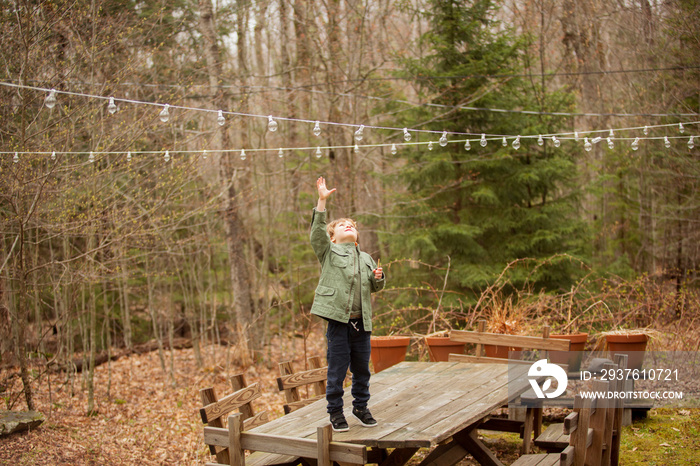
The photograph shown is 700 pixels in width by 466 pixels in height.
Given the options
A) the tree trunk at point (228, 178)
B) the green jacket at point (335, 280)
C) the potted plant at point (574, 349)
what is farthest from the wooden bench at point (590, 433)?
the tree trunk at point (228, 178)

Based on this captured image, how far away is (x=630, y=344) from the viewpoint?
6695mm

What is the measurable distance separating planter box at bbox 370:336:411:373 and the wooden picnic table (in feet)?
2.06

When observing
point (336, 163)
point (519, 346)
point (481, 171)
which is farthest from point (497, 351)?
point (336, 163)

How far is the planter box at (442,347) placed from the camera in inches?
263

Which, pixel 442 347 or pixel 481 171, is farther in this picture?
pixel 481 171

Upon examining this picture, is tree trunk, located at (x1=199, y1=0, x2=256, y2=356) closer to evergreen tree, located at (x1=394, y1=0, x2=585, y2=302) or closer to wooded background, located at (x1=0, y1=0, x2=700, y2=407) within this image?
wooded background, located at (x1=0, y1=0, x2=700, y2=407)

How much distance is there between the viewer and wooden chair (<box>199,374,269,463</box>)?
372 cm

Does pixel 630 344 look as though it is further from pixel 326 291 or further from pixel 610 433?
pixel 326 291

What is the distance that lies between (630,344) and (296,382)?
4.11m

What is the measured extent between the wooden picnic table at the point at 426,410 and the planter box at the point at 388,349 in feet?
2.06

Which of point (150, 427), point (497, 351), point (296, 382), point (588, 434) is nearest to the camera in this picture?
point (588, 434)

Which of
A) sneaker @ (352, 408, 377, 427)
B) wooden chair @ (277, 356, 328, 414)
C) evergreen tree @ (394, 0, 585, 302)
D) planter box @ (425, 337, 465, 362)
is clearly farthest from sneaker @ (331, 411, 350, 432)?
evergreen tree @ (394, 0, 585, 302)

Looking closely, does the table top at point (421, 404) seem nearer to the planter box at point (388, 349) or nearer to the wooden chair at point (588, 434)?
the wooden chair at point (588, 434)

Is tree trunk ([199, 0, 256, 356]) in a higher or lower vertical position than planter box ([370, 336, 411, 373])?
higher
